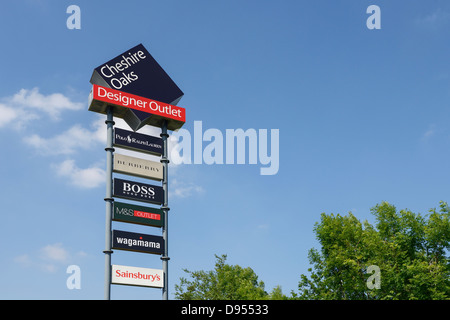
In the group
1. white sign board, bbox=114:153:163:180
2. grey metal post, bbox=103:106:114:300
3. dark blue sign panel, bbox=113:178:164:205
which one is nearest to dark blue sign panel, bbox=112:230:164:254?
grey metal post, bbox=103:106:114:300

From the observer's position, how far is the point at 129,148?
27.6 metres

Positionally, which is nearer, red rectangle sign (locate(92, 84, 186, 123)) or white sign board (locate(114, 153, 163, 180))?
white sign board (locate(114, 153, 163, 180))

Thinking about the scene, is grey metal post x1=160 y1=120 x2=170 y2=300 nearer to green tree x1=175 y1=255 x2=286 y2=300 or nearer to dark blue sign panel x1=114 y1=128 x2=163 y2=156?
dark blue sign panel x1=114 y1=128 x2=163 y2=156

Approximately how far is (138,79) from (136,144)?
13.7ft

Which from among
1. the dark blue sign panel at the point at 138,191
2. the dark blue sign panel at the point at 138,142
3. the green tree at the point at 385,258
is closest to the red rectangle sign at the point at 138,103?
the dark blue sign panel at the point at 138,142

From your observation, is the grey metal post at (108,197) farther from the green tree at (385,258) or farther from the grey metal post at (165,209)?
the green tree at (385,258)

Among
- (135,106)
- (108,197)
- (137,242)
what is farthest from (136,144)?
(137,242)

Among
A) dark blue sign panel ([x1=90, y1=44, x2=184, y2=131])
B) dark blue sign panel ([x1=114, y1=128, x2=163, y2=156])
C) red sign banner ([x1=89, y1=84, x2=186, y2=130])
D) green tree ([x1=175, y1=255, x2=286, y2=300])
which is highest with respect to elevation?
dark blue sign panel ([x1=90, y1=44, x2=184, y2=131])

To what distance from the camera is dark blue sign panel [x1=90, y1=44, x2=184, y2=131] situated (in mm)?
28078

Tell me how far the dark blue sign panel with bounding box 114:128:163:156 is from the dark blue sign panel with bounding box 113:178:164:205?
2063 millimetres

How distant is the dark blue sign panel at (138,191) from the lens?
26.1 metres
